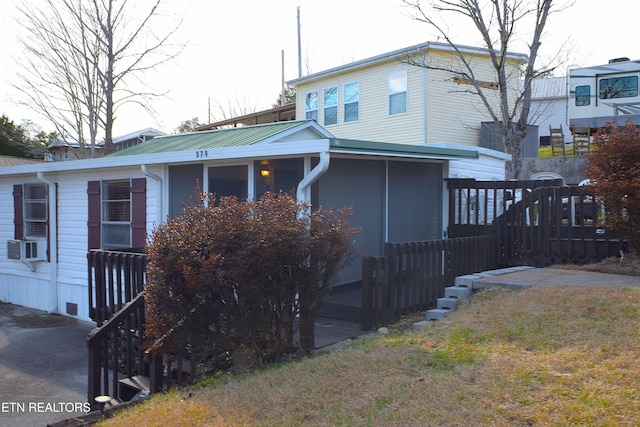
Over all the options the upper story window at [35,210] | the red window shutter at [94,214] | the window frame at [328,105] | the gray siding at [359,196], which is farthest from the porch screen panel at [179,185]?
the window frame at [328,105]

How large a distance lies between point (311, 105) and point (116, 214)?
36.0 feet

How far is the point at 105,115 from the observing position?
19625 mm

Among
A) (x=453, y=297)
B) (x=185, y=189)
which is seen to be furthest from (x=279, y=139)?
(x=453, y=297)

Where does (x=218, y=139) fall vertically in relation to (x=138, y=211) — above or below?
above

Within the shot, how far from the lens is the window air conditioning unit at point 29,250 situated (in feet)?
44.1

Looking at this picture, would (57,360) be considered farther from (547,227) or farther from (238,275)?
(547,227)

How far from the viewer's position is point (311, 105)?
21547 millimetres

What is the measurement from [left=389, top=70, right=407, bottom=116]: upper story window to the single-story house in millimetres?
5651

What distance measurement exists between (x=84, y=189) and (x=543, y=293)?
945 cm

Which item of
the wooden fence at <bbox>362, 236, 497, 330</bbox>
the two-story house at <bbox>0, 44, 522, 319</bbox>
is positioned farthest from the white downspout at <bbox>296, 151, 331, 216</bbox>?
the wooden fence at <bbox>362, 236, 497, 330</bbox>

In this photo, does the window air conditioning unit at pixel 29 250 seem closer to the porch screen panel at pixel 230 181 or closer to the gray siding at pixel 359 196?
the porch screen panel at pixel 230 181

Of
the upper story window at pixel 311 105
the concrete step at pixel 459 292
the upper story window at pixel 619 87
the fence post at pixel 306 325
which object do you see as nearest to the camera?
the fence post at pixel 306 325

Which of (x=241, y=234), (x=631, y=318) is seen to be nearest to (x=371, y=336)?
(x=241, y=234)

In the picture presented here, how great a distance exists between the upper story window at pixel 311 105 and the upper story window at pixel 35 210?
9.96 meters
